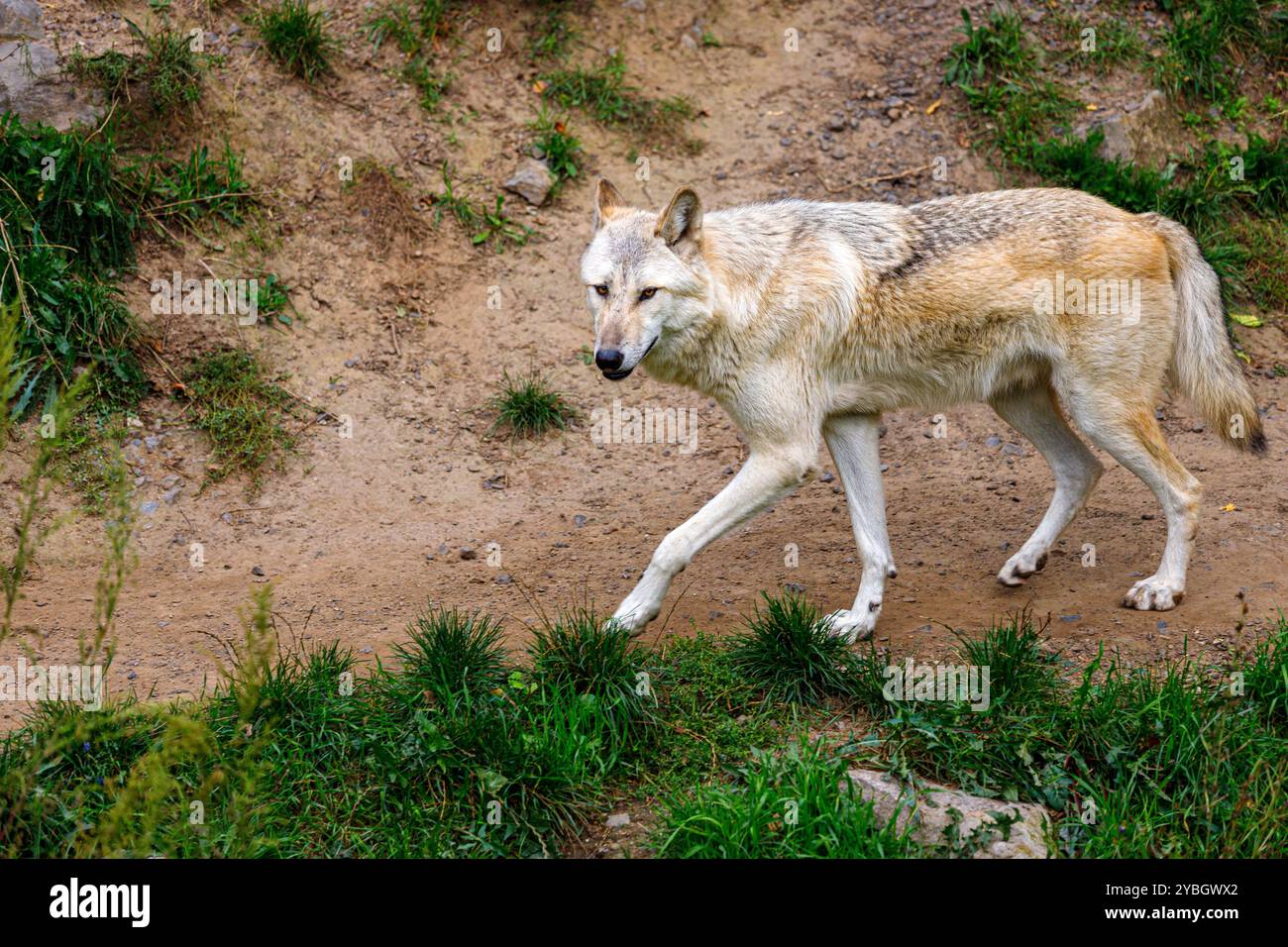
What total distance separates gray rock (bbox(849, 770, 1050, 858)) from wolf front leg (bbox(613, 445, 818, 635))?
1.34 metres

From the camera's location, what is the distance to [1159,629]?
555 cm

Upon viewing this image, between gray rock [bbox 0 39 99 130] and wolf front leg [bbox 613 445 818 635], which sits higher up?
gray rock [bbox 0 39 99 130]

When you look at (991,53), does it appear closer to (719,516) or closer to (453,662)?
(719,516)

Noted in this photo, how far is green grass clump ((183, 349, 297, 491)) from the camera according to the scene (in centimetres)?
748

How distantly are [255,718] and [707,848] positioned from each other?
6.40ft

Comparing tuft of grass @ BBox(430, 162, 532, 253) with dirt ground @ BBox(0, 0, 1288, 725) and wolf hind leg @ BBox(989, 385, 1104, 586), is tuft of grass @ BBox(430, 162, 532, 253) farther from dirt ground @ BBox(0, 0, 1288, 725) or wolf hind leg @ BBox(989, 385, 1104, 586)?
wolf hind leg @ BBox(989, 385, 1104, 586)

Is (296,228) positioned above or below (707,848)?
above

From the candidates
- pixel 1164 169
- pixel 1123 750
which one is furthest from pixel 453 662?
pixel 1164 169

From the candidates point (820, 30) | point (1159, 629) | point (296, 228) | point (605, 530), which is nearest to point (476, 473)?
point (605, 530)

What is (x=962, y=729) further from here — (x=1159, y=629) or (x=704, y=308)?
(x=704, y=308)

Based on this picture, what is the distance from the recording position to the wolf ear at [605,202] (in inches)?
234

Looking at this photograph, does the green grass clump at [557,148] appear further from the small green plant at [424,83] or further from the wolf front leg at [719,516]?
the wolf front leg at [719,516]

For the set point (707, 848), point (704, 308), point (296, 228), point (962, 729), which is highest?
point (296, 228)

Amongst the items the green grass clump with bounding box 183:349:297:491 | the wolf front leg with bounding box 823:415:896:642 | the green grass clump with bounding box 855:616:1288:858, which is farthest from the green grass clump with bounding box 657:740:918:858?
the green grass clump with bounding box 183:349:297:491
